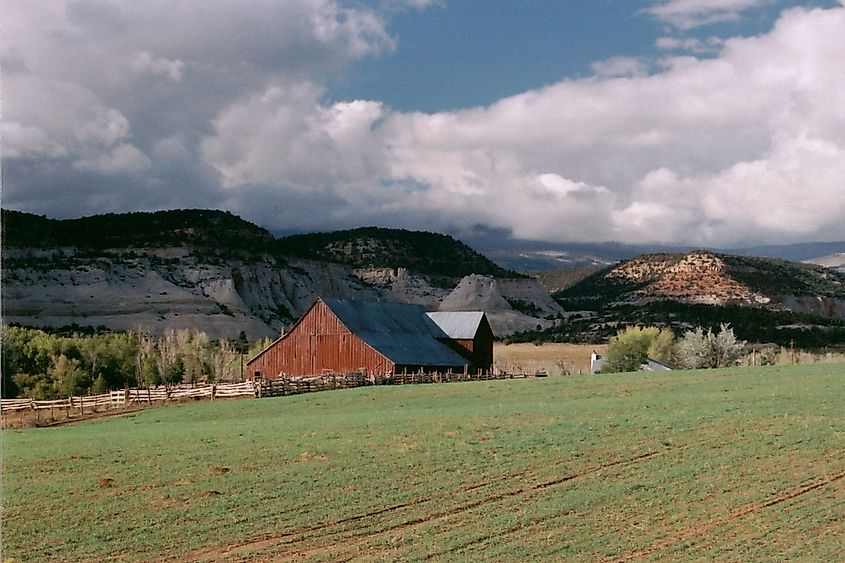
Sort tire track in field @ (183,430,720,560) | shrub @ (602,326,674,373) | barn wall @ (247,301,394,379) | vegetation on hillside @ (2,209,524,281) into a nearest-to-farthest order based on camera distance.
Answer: tire track in field @ (183,430,720,560)
barn wall @ (247,301,394,379)
shrub @ (602,326,674,373)
vegetation on hillside @ (2,209,524,281)

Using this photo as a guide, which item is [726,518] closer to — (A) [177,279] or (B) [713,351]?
(B) [713,351]

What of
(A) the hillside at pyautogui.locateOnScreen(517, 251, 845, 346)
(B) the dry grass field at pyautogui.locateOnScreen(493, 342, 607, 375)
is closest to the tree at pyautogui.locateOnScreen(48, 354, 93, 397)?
(B) the dry grass field at pyautogui.locateOnScreen(493, 342, 607, 375)

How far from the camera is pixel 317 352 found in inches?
2891

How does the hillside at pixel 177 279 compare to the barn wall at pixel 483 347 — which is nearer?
the barn wall at pixel 483 347

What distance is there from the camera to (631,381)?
174 feet

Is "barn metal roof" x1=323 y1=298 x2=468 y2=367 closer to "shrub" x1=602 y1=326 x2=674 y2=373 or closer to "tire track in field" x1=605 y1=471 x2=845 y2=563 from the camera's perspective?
"shrub" x1=602 y1=326 x2=674 y2=373

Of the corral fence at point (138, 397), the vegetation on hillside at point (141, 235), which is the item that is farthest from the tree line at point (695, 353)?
the vegetation on hillside at point (141, 235)

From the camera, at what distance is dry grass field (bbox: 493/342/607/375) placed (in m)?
104

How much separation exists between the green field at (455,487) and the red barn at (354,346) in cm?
3182

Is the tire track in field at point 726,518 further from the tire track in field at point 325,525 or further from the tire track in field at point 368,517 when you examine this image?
the tire track in field at point 325,525

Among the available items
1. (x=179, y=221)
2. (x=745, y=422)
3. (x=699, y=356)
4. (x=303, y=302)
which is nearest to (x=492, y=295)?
(x=303, y=302)

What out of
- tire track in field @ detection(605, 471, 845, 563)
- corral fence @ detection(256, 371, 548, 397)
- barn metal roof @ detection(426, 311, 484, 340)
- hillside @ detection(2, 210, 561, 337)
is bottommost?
tire track in field @ detection(605, 471, 845, 563)

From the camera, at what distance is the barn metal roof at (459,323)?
81812mm

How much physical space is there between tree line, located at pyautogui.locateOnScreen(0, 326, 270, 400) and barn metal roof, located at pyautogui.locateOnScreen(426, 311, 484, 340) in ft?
55.6
